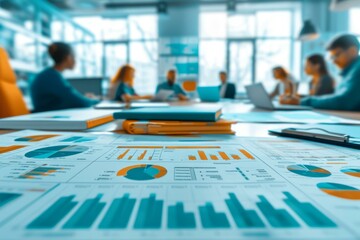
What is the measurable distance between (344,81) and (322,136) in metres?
1.35

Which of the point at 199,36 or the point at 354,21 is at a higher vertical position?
the point at 354,21

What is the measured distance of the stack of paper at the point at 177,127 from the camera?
61cm

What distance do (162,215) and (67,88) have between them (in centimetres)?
178

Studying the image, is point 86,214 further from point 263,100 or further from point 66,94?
point 66,94

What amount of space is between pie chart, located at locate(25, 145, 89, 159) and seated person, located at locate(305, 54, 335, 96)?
258 centimetres

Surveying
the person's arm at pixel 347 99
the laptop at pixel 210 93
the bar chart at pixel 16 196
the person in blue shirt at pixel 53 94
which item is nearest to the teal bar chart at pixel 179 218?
the bar chart at pixel 16 196

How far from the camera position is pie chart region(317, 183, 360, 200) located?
0.26 m

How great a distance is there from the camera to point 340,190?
0.90ft

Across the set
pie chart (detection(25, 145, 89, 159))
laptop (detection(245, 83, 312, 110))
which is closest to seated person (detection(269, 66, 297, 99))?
laptop (detection(245, 83, 312, 110))

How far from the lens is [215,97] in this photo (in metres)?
2.29

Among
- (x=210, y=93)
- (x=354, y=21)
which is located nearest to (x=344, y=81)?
(x=210, y=93)

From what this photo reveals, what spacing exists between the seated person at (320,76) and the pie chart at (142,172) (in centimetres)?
259

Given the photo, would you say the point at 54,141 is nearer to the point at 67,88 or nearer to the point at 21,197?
the point at 21,197

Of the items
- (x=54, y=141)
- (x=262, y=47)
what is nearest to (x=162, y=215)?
(x=54, y=141)
